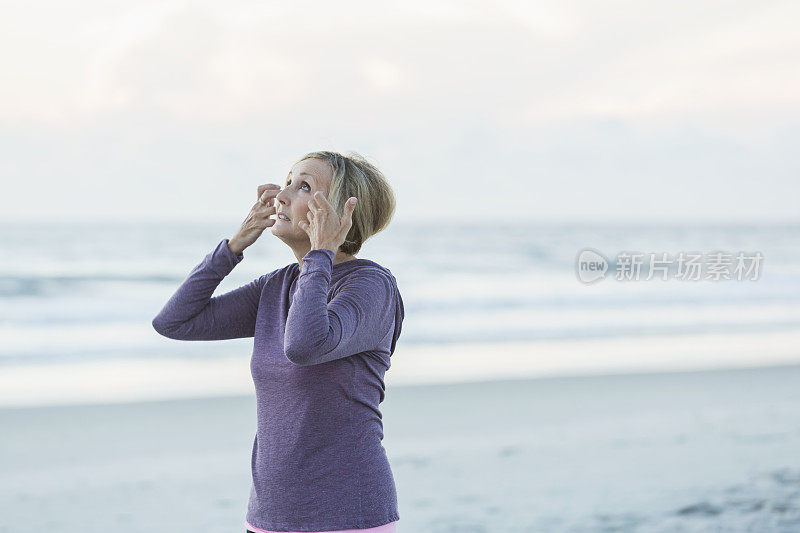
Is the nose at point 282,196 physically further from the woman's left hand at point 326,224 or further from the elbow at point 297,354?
the elbow at point 297,354

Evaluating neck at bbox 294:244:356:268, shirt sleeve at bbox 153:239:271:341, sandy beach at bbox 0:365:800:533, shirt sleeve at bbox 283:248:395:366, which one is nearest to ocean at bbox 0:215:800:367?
sandy beach at bbox 0:365:800:533

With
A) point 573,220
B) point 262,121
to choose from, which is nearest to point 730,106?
point 573,220

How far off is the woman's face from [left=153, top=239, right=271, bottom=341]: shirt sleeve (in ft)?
0.56

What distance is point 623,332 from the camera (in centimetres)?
1027

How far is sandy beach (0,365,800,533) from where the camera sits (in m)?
3.85

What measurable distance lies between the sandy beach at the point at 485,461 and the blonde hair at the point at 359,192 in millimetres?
2116

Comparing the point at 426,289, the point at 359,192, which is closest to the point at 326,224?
the point at 359,192

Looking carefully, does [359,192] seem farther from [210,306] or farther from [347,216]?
[210,306]

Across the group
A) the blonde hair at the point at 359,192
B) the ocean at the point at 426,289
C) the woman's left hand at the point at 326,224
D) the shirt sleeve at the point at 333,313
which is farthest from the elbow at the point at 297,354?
the ocean at the point at 426,289

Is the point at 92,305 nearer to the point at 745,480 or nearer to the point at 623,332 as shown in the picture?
the point at 623,332

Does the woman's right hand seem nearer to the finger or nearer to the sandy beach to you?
the finger

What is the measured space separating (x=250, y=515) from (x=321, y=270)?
0.51 metres

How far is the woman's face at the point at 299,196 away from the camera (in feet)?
5.96

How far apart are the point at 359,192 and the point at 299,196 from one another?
117 millimetres
